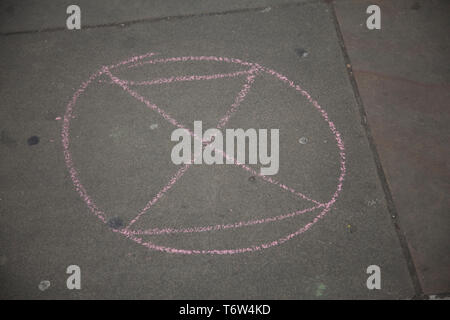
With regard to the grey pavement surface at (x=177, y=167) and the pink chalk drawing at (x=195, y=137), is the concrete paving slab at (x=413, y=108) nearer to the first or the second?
the grey pavement surface at (x=177, y=167)

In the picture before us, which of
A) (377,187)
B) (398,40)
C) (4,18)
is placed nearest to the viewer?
(377,187)

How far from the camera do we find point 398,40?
339 centimetres

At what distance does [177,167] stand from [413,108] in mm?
2079

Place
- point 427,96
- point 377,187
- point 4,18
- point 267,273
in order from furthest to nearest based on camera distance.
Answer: point 4,18 → point 427,96 → point 377,187 → point 267,273

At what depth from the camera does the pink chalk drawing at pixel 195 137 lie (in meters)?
2.58

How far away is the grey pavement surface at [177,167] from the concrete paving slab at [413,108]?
0.11 metres

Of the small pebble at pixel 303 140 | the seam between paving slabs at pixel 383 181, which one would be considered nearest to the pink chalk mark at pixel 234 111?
the small pebble at pixel 303 140

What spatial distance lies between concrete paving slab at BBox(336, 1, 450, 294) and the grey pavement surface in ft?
0.35

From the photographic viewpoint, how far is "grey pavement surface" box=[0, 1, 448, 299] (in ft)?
8.09

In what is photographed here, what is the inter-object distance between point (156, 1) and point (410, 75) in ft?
8.73

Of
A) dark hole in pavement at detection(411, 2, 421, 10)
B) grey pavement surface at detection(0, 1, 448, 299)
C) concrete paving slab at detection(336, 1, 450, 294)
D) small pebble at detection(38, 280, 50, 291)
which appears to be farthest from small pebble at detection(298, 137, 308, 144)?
small pebble at detection(38, 280, 50, 291)

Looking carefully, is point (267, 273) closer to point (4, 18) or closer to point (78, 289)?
point (78, 289)

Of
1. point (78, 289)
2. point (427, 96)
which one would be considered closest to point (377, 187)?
point (427, 96)

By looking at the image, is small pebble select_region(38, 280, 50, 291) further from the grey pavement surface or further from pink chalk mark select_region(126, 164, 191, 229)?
pink chalk mark select_region(126, 164, 191, 229)
